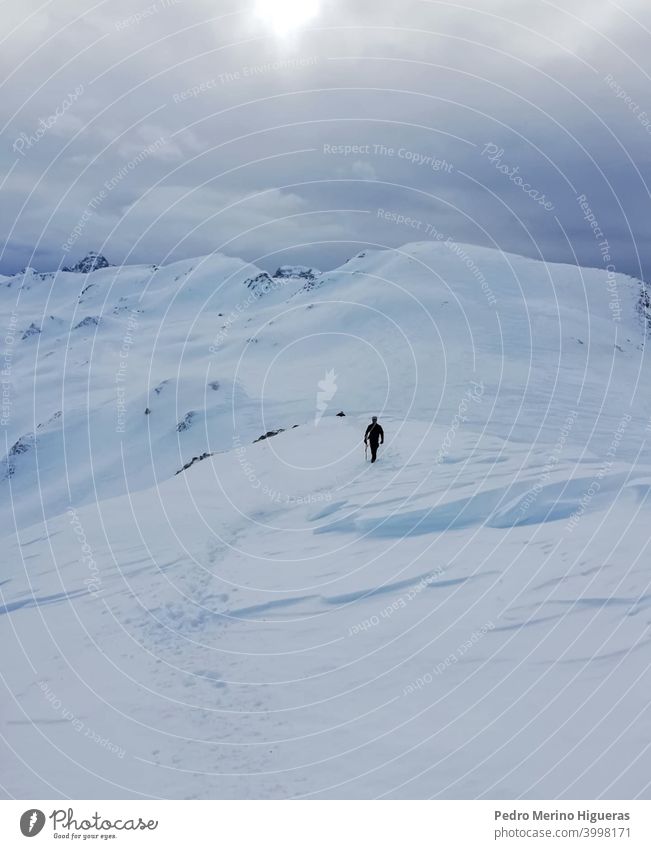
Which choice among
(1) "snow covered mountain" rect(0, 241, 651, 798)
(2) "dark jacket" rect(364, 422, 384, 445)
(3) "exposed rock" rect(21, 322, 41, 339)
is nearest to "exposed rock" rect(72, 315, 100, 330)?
(3) "exposed rock" rect(21, 322, 41, 339)

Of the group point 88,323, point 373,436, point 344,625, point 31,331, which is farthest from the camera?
point 31,331

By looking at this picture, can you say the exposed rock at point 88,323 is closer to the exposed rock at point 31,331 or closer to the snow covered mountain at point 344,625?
the exposed rock at point 31,331

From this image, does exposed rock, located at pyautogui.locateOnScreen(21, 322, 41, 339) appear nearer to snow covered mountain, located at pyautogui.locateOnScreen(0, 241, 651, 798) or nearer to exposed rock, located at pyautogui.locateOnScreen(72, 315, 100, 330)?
exposed rock, located at pyautogui.locateOnScreen(72, 315, 100, 330)

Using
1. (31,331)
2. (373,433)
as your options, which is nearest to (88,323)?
(31,331)

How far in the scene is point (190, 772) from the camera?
8609mm

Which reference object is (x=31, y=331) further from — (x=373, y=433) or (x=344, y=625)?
(x=344, y=625)

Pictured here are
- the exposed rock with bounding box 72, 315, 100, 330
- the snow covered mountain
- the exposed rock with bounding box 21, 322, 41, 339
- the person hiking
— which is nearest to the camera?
the snow covered mountain

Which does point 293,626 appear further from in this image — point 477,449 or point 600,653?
point 477,449

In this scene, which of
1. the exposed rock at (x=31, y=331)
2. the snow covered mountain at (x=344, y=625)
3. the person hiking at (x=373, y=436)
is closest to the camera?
the snow covered mountain at (x=344, y=625)

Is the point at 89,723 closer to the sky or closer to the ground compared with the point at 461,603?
closer to the ground

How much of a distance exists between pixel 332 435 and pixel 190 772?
15.9 metres

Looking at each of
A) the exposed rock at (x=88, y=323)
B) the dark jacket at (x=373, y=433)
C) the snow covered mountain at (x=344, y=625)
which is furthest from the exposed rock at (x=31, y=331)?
the dark jacket at (x=373, y=433)

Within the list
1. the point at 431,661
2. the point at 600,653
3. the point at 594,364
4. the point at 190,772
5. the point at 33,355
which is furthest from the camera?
the point at 33,355
